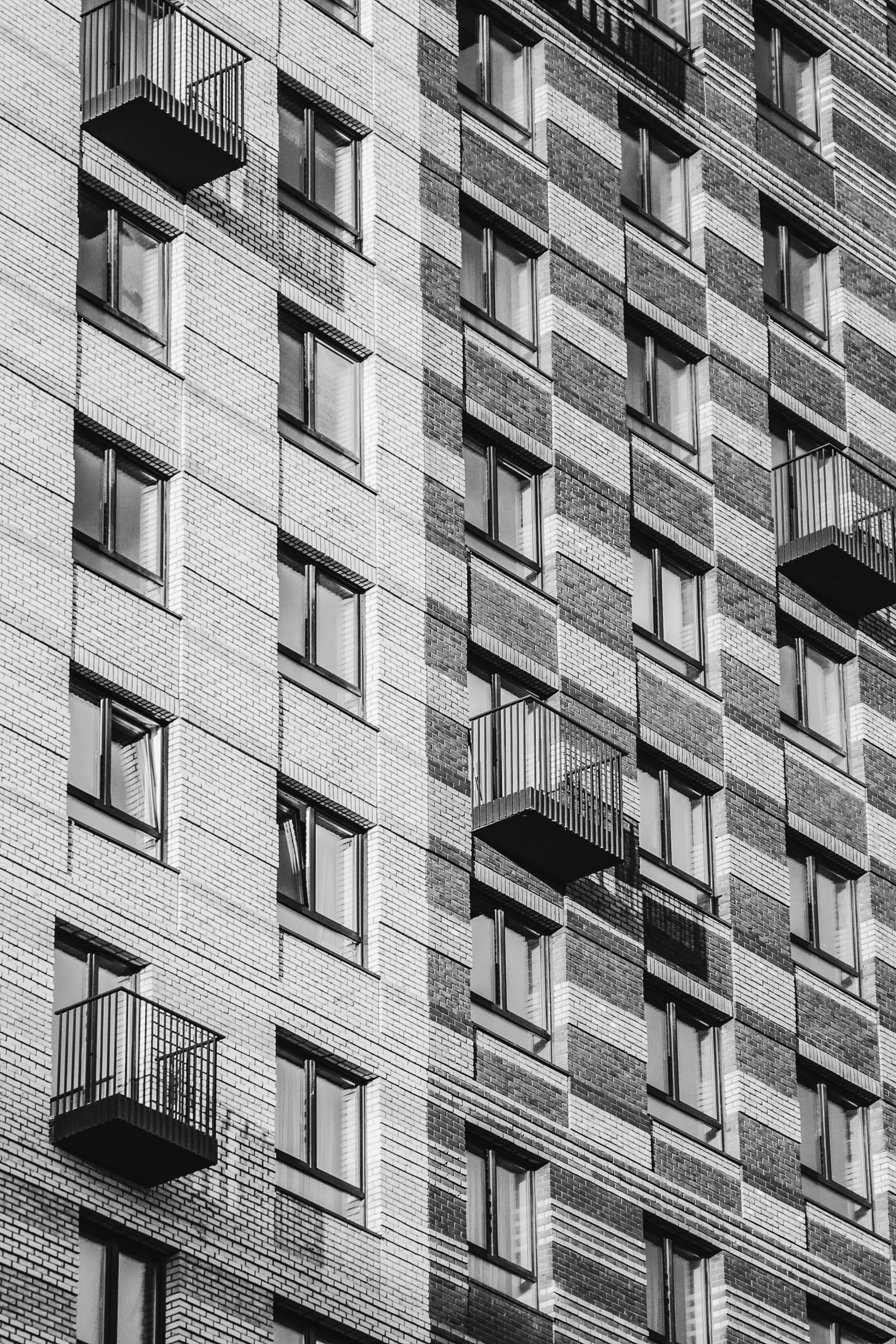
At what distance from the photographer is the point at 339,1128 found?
46.8 meters

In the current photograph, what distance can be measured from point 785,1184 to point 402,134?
16889mm

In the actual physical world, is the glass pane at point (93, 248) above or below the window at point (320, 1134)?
above

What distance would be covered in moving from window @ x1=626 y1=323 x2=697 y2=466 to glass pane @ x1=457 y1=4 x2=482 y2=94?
4.67m

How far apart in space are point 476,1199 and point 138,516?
1029cm

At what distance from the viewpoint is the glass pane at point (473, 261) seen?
2173 inches

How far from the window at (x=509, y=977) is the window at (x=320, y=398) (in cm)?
676

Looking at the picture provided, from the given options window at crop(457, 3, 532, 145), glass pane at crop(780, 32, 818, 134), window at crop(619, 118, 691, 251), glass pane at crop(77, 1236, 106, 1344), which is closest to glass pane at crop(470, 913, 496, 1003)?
glass pane at crop(77, 1236, 106, 1344)

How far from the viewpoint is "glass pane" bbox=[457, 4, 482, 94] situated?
57156 mm

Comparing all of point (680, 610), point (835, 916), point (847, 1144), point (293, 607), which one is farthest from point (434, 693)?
point (847, 1144)

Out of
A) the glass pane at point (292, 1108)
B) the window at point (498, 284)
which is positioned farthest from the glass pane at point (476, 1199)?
the window at point (498, 284)

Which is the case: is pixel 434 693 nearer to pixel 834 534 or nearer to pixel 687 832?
pixel 687 832

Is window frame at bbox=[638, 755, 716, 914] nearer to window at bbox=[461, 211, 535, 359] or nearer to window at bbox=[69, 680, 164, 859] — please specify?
window at bbox=[461, 211, 535, 359]

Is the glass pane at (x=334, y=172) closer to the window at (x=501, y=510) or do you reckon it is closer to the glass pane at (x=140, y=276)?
the window at (x=501, y=510)

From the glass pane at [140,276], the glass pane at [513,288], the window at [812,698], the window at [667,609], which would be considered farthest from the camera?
the window at [812,698]
